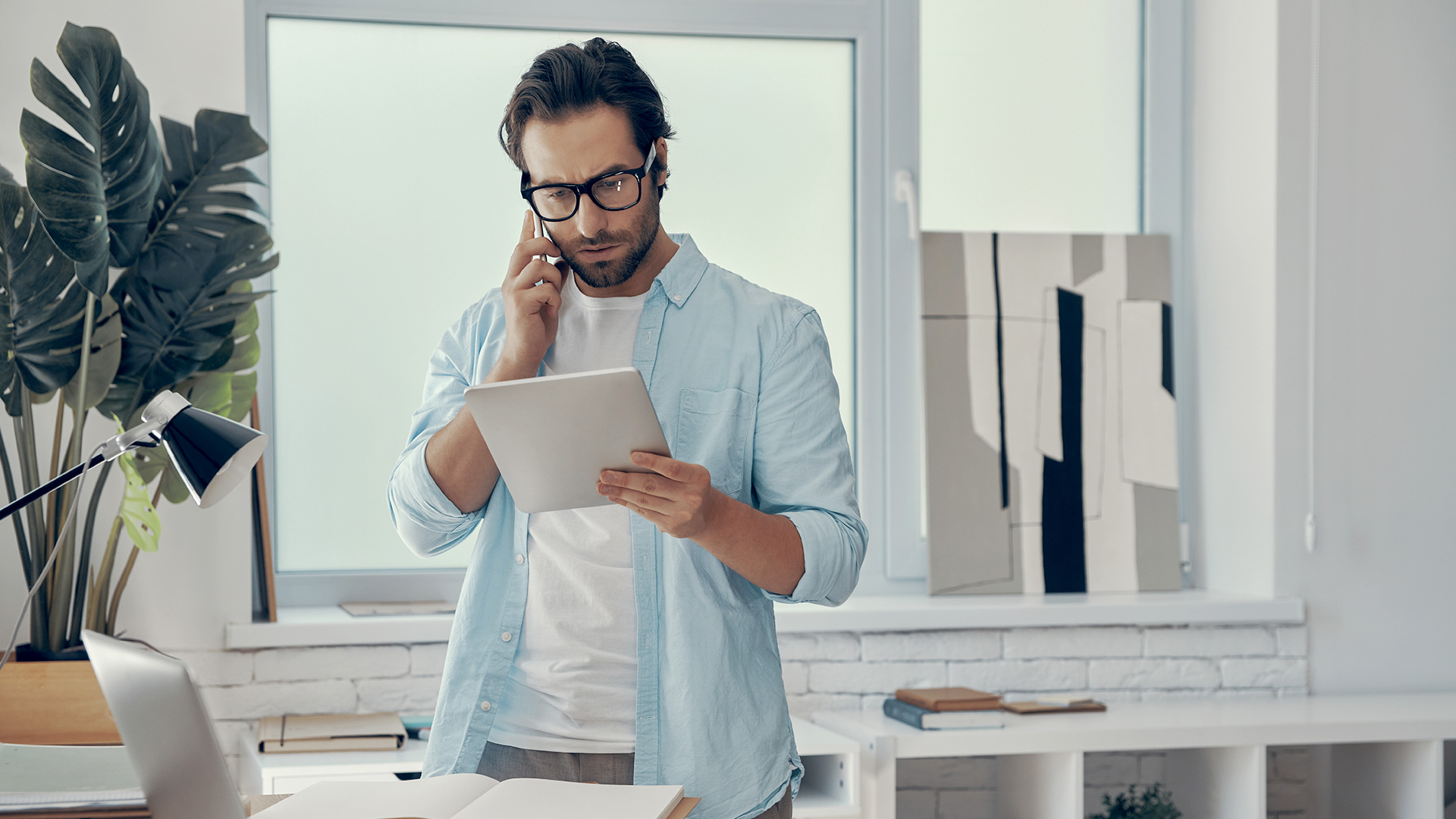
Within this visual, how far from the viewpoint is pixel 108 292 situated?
→ 81.2 inches

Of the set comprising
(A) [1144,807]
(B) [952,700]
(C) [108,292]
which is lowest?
(A) [1144,807]

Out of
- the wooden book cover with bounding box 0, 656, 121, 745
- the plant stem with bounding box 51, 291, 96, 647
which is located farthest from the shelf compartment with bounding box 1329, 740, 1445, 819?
the plant stem with bounding box 51, 291, 96, 647

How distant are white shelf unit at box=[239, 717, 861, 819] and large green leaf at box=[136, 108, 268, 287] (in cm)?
91

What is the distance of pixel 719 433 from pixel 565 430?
25 cm

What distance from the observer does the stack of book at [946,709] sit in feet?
7.52

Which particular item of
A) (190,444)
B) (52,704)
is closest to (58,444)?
(52,704)

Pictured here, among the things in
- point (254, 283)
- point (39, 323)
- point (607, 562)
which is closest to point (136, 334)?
point (39, 323)

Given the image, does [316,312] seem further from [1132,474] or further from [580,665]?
[1132,474]

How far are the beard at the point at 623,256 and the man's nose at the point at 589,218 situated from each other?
0.02m

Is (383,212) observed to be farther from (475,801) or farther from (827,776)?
(475,801)

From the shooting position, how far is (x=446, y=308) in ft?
8.66

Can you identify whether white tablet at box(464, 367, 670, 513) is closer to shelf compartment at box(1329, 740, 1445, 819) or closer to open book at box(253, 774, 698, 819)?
open book at box(253, 774, 698, 819)

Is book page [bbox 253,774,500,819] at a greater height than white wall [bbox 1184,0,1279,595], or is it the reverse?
white wall [bbox 1184,0,1279,595]

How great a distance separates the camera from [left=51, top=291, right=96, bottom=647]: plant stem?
199 cm
